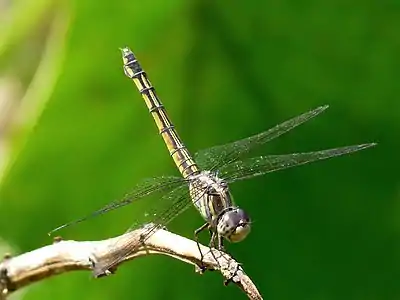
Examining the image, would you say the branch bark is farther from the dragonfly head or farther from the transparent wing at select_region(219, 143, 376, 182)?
the transparent wing at select_region(219, 143, 376, 182)

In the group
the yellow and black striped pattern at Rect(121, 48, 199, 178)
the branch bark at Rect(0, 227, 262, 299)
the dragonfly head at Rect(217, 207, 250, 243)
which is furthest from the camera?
the yellow and black striped pattern at Rect(121, 48, 199, 178)

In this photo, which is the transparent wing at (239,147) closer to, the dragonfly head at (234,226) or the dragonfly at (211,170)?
the dragonfly at (211,170)

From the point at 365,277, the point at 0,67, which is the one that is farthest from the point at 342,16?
the point at 0,67

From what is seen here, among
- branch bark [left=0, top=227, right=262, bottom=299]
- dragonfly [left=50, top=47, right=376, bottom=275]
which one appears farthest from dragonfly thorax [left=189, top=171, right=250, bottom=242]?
branch bark [left=0, top=227, right=262, bottom=299]

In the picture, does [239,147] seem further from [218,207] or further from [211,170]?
[218,207]

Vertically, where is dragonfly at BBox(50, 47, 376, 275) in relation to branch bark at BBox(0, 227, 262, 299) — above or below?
above

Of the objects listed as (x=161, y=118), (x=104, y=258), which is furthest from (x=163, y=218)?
(x=161, y=118)

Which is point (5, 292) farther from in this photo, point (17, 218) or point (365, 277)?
point (365, 277)

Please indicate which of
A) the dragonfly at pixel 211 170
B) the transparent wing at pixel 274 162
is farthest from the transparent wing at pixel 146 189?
the transparent wing at pixel 274 162
